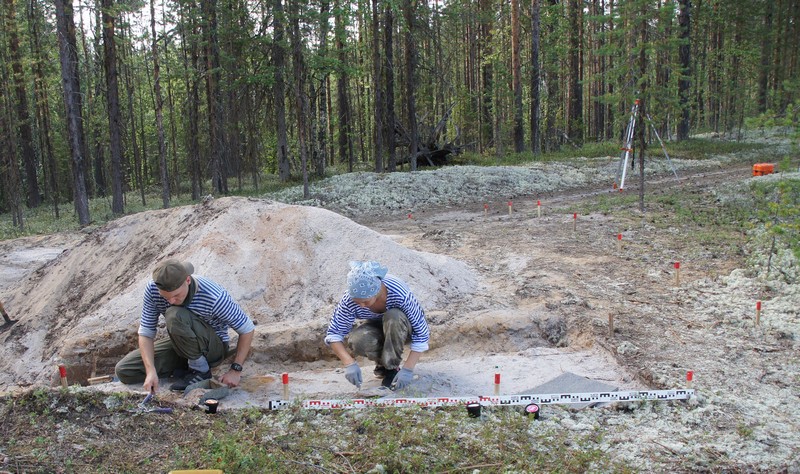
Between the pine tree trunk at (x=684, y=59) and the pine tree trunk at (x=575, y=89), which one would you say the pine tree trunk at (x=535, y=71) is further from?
the pine tree trunk at (x=684, y=59)

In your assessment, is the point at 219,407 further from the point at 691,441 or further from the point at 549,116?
the point at 549,116

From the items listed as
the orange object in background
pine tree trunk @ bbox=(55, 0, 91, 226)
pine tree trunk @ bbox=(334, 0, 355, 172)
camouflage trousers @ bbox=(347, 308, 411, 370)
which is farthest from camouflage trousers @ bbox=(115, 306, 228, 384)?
the orange object in background

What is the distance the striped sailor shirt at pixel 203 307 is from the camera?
4227 millimetres

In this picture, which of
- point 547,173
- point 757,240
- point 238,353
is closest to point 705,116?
point 547,173

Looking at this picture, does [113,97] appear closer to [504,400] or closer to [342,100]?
[342,100]

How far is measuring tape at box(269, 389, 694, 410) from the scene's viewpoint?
394 cm

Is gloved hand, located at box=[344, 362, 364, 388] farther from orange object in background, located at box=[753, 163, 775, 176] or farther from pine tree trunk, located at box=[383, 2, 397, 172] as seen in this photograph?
pine tree trunk, located at box=[383, 2, 397, 172]

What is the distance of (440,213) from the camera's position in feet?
46.8

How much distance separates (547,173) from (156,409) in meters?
16.0

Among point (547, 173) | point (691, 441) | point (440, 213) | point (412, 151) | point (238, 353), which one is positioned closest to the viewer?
point (691, 441)

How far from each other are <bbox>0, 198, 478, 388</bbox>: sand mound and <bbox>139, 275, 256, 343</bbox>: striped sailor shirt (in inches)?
53.6

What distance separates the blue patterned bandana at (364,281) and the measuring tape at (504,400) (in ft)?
2.47

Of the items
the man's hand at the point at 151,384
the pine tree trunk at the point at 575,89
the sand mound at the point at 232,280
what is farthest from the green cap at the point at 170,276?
the pine tree trunk at the point at 575,89

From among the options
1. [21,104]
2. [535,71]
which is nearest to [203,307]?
[535,71]
